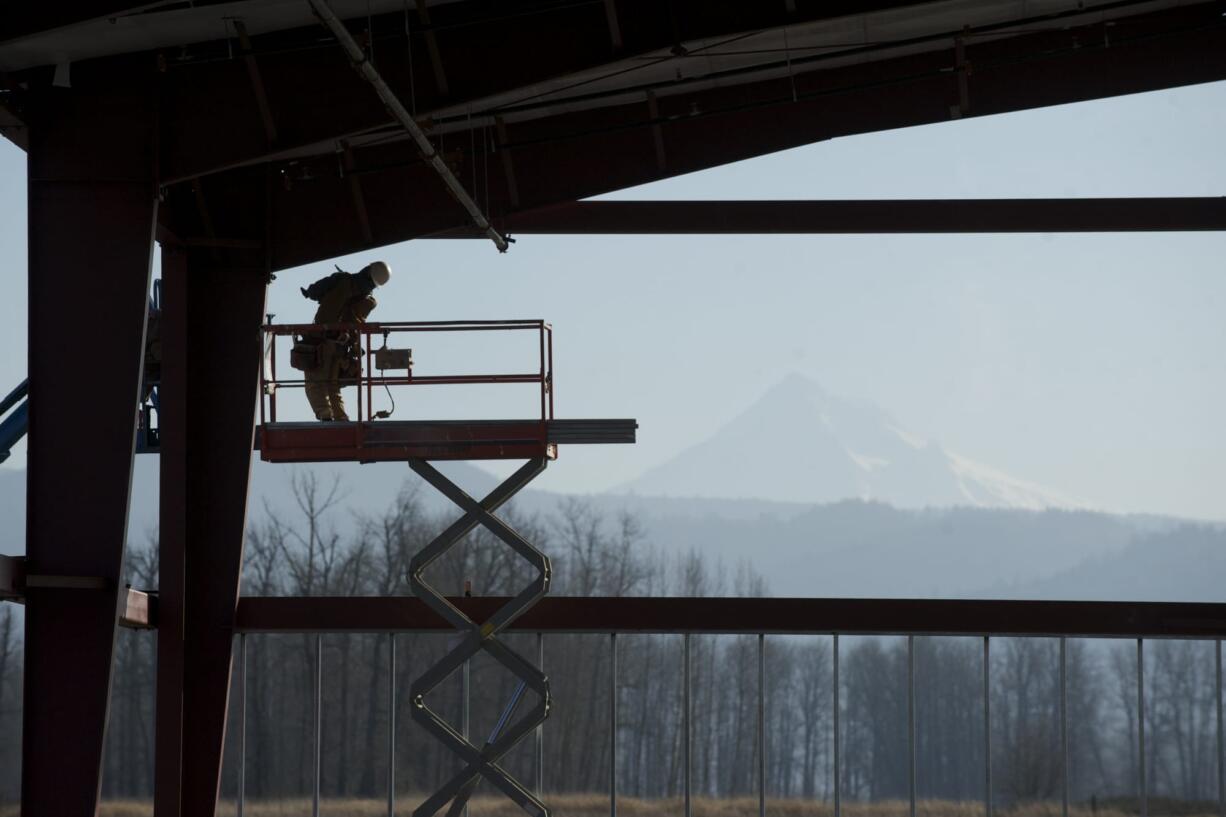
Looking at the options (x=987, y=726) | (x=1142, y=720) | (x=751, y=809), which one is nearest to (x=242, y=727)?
(x=751, y=809)

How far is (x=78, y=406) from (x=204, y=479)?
597cm

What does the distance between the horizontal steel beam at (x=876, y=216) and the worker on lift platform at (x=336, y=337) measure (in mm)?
5448

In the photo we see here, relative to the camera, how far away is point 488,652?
78.3ft

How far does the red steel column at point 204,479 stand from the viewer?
25.8 m

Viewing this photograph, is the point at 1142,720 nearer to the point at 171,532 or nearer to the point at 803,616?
the point at 803,616

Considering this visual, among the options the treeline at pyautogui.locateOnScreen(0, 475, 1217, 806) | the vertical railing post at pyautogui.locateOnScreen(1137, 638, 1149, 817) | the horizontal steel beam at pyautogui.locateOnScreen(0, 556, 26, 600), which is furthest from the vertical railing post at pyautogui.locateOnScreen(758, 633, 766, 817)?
the horizontal steel beam at pyautogui.locateOnScreen(0, 556, 26, 600)

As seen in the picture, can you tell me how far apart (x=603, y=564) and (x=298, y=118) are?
103 m

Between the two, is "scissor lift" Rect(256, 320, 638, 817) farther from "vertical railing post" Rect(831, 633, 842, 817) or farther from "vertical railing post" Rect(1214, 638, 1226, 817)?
"vertical railing post" Rect(1214, 638, 1226, 817)

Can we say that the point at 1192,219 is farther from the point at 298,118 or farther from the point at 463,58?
the point at 298,118

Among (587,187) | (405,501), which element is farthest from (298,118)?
(405,501)

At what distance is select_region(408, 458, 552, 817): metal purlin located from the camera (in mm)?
23312

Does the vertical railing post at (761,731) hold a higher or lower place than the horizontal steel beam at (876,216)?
lower

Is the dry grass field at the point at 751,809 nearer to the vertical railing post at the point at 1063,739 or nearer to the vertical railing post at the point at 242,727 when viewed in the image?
the vertical railing post at the point at 1063,739

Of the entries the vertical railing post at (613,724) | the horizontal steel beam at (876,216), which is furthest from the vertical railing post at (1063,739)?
the vertical railing post at (613,724)
